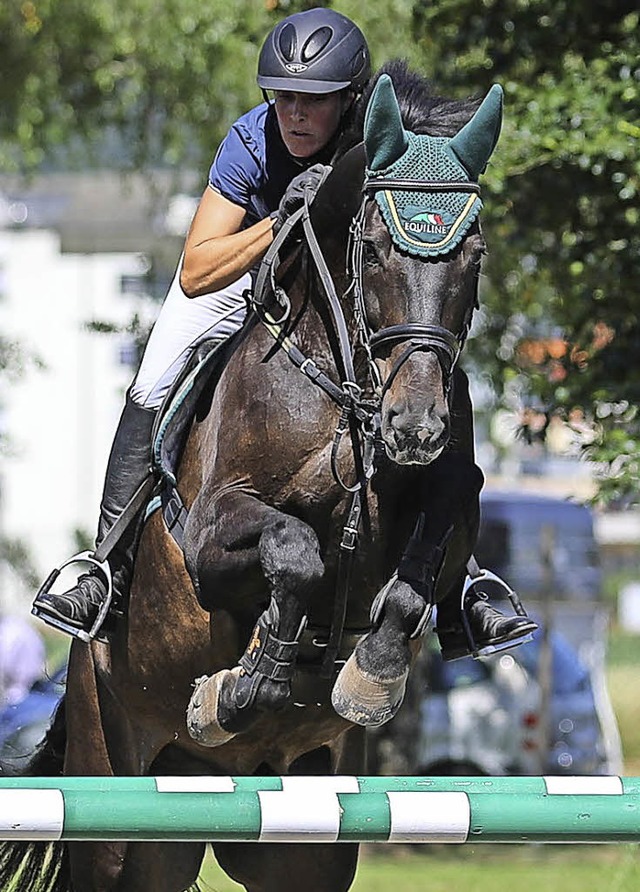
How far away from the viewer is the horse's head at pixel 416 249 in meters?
3.90

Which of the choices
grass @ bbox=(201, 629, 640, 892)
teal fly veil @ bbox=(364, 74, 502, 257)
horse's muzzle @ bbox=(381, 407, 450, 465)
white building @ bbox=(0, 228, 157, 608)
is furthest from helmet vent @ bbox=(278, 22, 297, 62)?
white building @ bbox=(0, 228, 157, 608)

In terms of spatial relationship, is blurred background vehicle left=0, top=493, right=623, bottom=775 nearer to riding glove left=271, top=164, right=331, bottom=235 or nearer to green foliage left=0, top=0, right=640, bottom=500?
green foliage left=0, top=0, right=640, bottom=500

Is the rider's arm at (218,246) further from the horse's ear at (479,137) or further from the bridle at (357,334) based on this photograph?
the horse's ear at (479,137)

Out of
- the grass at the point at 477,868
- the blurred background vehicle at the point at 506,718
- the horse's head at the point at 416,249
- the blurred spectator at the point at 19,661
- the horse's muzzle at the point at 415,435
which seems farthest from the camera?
the blurred background vehicle at the point at 506,718

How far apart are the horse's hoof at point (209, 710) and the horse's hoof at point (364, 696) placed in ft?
0.92

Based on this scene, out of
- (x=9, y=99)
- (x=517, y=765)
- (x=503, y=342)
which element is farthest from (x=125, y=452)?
(x=9, y=99)

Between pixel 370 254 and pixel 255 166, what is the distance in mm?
720

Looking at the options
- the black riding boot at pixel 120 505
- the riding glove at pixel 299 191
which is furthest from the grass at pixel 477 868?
the riding glove at pixel 299 191

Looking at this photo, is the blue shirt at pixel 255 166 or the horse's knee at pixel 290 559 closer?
the horse's knee at pixel 290 559

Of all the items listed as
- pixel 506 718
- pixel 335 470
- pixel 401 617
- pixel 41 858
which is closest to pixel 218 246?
pixel 335 470

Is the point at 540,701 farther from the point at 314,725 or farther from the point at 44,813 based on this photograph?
the point at 44,813

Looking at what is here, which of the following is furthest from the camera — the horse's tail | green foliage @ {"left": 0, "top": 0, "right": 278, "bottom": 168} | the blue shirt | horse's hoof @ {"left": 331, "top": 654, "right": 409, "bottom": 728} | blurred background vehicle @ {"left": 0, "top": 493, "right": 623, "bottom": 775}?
green foliage @ {"left": 0, "top": 0, "right": 278, "bottom": 168}

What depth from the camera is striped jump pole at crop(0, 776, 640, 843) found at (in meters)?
3.36

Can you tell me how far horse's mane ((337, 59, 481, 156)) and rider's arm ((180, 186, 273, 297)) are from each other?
1.59 ft
